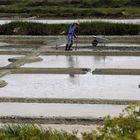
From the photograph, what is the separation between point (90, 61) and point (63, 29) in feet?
23.3

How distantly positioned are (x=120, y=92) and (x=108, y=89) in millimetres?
436

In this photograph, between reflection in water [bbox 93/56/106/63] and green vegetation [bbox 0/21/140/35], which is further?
green vegetation [bbox 0/21/140/35]

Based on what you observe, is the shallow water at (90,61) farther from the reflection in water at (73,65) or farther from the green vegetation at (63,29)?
the green vegetation at (63,29)

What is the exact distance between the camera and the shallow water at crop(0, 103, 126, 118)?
9.66m

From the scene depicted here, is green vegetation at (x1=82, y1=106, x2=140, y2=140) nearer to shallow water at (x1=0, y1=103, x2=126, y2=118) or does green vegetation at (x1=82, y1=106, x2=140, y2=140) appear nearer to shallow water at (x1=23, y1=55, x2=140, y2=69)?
shallow water at (x1=0, y1=103, x2=126, y2=118)

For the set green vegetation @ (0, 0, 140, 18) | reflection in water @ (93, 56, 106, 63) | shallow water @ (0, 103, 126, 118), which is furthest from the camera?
green vegetation @ (0, 0, 140, 18)

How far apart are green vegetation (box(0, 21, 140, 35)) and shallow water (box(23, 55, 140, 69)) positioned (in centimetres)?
529

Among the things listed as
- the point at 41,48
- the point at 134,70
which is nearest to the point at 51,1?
the point at 41,48

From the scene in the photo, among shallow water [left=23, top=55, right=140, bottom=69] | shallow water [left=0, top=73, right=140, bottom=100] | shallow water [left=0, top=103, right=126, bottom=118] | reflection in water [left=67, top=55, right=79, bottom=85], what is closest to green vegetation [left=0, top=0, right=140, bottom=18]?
shallow water [left=23, top=55, right=140, bottom=69]

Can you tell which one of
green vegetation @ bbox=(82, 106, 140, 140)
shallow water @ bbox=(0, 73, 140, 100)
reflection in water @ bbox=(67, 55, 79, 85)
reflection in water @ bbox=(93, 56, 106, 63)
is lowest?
reflection in water @ bbox=(93, 56, 106, 63)

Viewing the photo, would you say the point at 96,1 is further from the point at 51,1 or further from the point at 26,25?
the point at 26,25

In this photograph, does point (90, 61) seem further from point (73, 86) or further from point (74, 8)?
point (74, 8)

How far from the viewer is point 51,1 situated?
143 ft

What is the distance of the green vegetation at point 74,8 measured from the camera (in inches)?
1346
